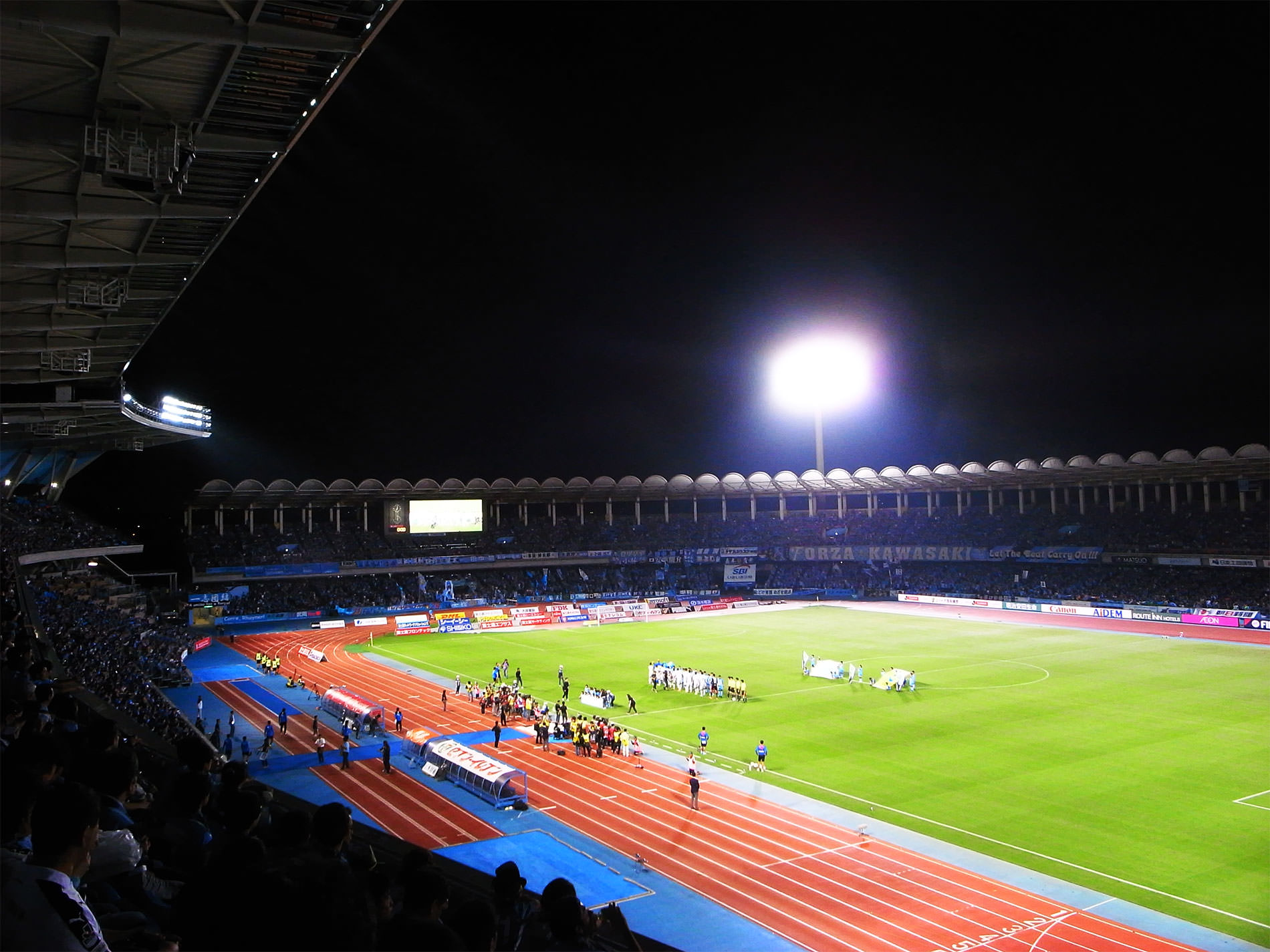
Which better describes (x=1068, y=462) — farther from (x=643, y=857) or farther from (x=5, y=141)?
(x=5, y=141)

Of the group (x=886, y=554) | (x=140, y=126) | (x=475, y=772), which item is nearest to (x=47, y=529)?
(x=475, y=772)

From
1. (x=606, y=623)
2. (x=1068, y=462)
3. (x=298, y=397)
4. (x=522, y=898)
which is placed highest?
(x=298, y=397)

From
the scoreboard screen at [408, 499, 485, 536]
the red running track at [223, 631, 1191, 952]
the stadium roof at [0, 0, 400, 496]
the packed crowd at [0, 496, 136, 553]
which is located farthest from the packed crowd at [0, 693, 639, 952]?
the scoreboard screen at [408, 499, 485, 536]

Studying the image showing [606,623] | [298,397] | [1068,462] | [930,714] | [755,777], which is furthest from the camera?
[1068,462]

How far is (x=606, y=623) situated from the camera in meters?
60.6

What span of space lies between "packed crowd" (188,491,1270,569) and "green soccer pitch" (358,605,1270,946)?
1910 cm

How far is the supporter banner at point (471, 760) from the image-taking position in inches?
870

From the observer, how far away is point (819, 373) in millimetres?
81188

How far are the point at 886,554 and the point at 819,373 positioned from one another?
17852 mm

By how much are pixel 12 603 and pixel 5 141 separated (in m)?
13.1

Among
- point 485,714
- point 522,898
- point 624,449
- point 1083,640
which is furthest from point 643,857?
point 624,449

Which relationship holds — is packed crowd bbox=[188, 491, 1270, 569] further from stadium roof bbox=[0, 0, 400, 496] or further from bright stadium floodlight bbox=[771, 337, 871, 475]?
stadium roof bbox=[0, 0, 400, 496]

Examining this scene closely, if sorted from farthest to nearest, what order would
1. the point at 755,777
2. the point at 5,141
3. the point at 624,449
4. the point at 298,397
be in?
the point at 624,449 < the point at 298,397 < the point at 755,777 < the point at 5,141

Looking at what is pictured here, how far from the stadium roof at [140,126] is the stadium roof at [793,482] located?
51.6 m
